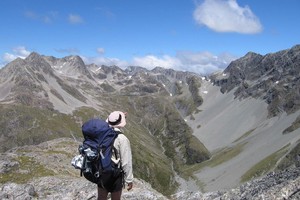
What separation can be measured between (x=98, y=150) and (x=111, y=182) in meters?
1.72

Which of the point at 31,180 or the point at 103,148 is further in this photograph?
the point at 31,180

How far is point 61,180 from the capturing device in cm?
5262

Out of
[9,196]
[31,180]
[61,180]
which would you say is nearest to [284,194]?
[9,196]

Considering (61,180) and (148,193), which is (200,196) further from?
(61,180)

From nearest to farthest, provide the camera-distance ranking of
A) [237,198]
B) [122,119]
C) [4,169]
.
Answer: [122,119]
[237,198]
[4,169]

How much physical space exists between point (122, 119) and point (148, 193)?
72.8ft

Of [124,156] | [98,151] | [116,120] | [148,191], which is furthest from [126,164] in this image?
[148,191]

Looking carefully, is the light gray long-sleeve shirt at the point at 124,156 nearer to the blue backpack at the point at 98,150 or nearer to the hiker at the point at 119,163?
the hiker at the point at 119,163

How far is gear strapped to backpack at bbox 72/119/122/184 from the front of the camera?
1738 centimetres

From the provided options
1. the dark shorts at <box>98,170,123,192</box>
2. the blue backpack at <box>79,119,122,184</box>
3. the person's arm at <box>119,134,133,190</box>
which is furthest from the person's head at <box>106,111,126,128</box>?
the dark shorts at <box>98,170,123,192</box>

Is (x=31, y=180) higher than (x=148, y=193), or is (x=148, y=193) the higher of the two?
(x=31, y=180)

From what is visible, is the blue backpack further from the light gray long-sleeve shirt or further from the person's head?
the person's head

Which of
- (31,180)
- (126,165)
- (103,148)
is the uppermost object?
(31,180)

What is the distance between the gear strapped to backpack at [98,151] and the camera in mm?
17375
